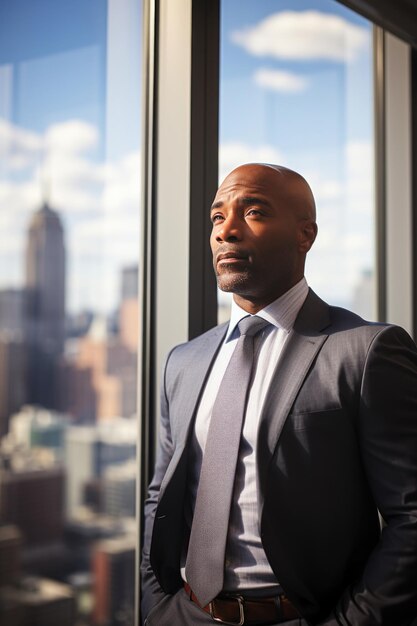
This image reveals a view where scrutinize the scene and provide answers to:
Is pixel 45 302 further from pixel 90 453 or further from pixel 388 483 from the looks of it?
pixel 388 483

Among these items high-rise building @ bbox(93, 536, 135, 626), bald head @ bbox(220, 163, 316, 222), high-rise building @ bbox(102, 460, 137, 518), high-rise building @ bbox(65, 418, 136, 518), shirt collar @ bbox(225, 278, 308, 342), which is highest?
bald head @ bbox(220, 163, 316, 222)

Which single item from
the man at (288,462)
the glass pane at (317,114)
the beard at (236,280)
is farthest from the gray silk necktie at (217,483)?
the glass pane at (317,114)

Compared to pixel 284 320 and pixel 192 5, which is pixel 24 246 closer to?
pixel 284 320

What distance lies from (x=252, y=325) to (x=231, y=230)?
21 centimetres

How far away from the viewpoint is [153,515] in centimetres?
163

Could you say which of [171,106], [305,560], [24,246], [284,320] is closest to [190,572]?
[305,560]

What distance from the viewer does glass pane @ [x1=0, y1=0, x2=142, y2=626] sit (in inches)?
65.3

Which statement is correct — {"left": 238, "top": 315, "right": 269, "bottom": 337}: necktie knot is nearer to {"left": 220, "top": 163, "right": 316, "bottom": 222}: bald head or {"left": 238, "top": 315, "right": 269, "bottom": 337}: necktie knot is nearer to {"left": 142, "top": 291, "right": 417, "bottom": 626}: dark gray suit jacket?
{"left": 142, "top": 291, "right": 417, "bottom": 626}: dark gray suit jacket

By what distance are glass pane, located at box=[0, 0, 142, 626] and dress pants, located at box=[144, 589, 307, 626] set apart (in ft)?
0.94

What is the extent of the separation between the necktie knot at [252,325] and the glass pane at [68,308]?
45 centimetres

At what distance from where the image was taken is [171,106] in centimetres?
201

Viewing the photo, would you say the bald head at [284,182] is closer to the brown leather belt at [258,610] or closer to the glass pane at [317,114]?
the glass pane at [317,114]

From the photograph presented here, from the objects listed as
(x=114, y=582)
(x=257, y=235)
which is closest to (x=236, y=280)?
(x=257, y=235)

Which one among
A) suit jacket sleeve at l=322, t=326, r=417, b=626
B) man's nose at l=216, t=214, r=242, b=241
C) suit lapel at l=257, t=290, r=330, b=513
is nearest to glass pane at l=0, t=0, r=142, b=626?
man's nose at l=216, t=214, r=242, b=241
